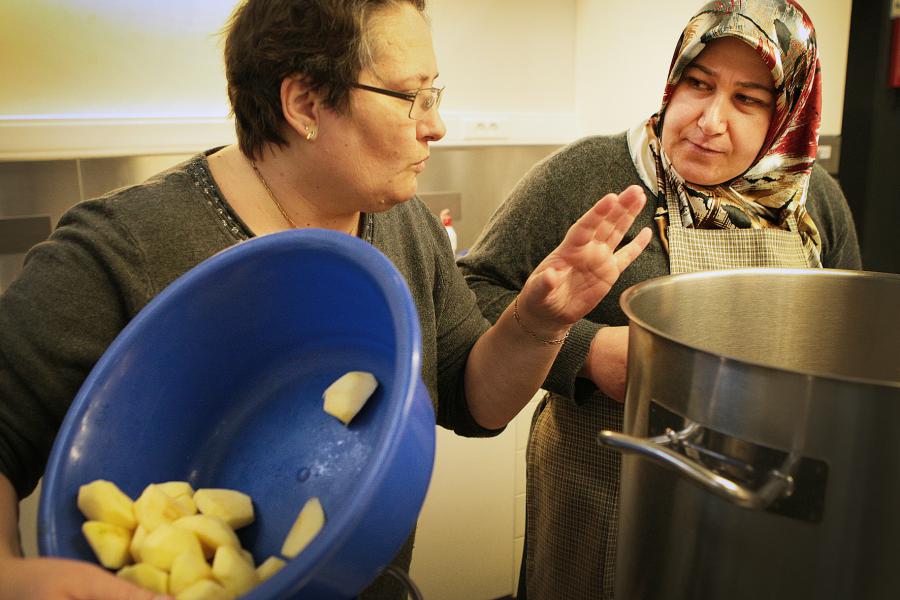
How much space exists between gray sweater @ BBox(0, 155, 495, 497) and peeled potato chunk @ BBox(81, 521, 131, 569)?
0.61 feet

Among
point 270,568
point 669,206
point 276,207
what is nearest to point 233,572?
point 270,568

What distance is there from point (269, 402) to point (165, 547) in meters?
0.19

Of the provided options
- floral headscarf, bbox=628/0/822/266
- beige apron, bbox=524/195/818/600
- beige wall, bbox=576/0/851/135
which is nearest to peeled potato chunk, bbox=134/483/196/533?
beige apron, bbox=524/195/818/600

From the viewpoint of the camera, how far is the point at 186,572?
0.47 meters

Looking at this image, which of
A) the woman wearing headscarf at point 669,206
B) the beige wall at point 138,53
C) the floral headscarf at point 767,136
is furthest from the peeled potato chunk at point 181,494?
the beige wall at point 138,53

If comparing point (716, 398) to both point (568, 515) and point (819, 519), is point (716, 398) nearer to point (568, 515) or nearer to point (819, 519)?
point (819, 519)

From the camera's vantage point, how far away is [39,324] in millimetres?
645

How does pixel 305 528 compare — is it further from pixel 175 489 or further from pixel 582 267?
pixel 582 267

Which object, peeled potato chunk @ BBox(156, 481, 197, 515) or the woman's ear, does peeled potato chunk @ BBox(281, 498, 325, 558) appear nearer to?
peeled potato chunk @ BBox(156, 481, 197, 515)

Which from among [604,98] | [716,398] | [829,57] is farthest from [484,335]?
[829,57]

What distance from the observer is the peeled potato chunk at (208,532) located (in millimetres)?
506

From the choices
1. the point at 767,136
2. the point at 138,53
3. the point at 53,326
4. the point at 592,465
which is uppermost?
the point at 138,53

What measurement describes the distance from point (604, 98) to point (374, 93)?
5.56ft

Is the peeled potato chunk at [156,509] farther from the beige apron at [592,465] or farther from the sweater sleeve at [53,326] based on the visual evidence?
the beige apron at [592,465]
